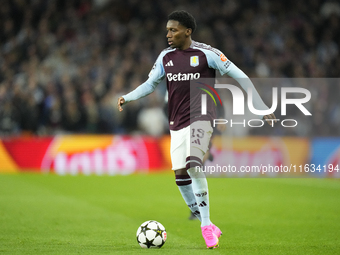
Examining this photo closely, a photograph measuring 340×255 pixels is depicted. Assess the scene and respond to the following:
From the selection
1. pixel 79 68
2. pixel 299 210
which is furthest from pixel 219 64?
pixel 79 68

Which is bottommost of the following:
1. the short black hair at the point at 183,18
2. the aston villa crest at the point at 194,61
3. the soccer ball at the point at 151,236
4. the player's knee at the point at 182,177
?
the soccer ball at the point at 151,236

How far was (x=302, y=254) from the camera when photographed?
5.14 m

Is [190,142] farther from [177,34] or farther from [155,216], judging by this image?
[155,216]

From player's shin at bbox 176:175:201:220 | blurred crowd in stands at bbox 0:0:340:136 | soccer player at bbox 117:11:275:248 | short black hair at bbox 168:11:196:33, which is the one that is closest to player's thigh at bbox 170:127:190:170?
soccer player at bbox 117:11:275:248

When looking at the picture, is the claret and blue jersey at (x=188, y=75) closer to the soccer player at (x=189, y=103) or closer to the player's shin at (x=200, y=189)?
the soccer player at (x=189, y=103)

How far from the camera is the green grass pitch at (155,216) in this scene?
18.2ft

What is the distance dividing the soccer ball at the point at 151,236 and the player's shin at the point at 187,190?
21.3 inches

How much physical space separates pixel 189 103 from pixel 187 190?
0.99 meters

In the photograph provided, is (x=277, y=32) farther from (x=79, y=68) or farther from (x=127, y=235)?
(x=127, y=235)

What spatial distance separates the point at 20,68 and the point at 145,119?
14.2 feet

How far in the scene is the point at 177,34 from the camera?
18.3 ft

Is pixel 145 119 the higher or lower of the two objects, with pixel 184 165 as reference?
lower

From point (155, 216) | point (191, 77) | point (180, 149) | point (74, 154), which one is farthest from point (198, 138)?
point (74, 154)

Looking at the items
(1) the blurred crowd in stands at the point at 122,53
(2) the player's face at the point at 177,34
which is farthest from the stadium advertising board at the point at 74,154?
(2) the player's face at the point at 177,34
